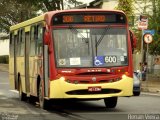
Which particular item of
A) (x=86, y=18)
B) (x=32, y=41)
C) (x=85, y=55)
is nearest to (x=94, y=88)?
(x=85, y=55)

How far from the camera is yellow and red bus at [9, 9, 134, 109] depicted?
1716cm

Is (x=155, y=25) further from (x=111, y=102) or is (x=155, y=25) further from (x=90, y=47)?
(x=90, y=47)

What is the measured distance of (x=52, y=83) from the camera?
1722 cm

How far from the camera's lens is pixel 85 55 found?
683 inches

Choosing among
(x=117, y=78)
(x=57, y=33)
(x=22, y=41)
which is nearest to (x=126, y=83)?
(x=117, y=78)

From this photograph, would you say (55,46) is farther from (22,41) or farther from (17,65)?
(17,65)

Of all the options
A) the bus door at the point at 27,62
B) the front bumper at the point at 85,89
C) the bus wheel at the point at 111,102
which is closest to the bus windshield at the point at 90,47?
the front bumper at the point at 85,89

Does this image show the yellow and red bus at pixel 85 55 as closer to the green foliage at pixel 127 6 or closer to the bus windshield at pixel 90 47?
the bus windshield at pixel 90 47

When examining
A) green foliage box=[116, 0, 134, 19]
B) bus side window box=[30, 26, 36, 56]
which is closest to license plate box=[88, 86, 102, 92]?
bus side window box=[30, 26, 36, 56]

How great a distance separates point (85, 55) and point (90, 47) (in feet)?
1.00

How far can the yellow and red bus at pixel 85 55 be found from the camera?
1716cm

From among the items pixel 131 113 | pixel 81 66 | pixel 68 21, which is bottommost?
pixel 131 113

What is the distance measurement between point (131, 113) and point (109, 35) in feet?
8.10

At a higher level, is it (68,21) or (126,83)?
(68,21)
